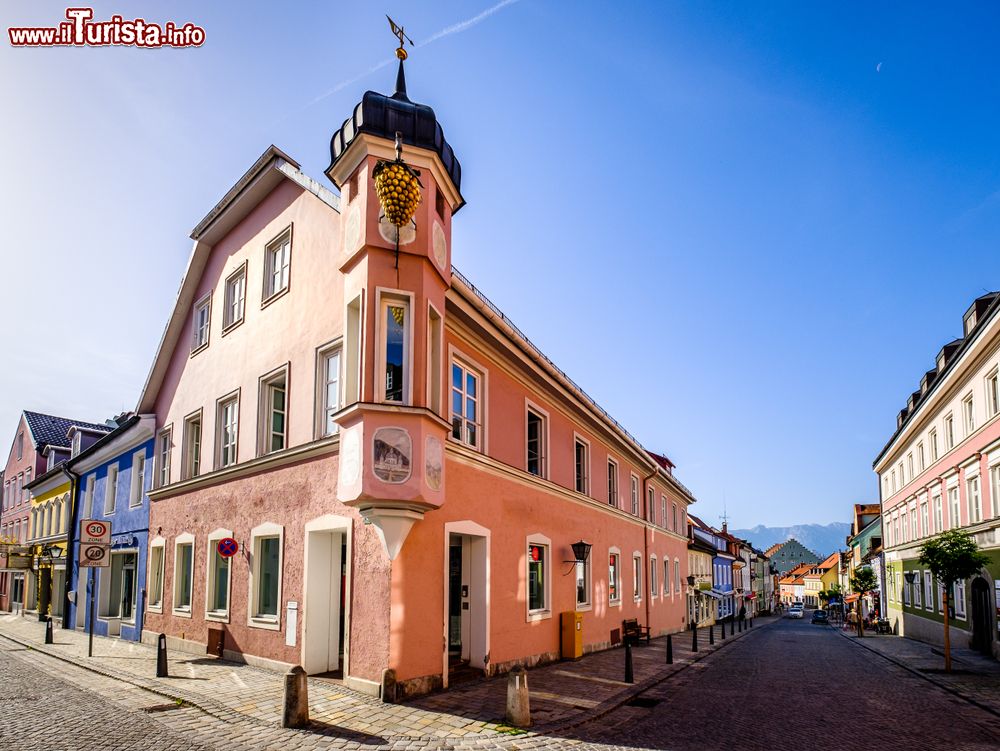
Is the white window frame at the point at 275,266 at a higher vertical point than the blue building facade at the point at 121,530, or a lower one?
higher

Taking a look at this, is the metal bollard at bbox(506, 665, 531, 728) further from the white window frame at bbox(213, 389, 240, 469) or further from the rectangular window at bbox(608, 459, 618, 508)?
the rectangular window at bbox(608, 459, 618, 508)

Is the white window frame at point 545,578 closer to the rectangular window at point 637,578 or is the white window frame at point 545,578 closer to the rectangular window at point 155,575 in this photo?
the rectangular window at point 637,578

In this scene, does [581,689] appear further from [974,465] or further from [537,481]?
[974,465]

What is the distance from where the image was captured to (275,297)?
52.2 ft

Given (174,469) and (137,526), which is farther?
(137,526)

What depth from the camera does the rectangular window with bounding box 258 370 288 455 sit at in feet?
50.9

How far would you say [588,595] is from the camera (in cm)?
2023

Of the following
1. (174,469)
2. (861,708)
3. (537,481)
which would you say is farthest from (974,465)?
(174,469)

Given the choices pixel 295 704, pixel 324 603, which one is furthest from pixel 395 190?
pixel 295 704

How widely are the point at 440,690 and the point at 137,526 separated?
13.6 m

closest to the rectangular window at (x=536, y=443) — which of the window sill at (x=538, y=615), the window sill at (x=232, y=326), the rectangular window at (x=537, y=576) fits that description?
the rectangular window at (x=537, y=576)

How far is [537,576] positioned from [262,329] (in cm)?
885

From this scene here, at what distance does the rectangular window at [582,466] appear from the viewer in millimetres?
21453

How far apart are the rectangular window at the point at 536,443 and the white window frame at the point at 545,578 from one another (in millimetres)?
1754
